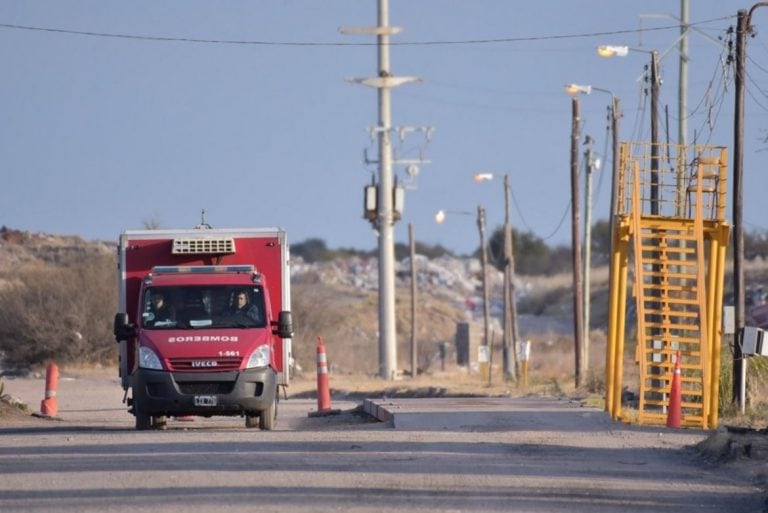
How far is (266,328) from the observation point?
66.4 feet

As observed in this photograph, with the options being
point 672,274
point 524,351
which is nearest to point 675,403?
point 672,274

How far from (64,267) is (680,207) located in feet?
112

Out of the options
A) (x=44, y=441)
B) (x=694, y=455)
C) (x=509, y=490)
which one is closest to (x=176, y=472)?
(x=509, y=490)

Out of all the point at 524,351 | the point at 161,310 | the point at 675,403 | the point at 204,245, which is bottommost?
the point at 524,351

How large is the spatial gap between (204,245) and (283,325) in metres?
1.90

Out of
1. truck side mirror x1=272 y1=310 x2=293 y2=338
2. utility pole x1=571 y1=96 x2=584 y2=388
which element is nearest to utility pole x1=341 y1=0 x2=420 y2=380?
utility pole x1=571 y1=96 x2=584 y2=388

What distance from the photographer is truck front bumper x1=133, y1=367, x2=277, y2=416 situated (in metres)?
19.5

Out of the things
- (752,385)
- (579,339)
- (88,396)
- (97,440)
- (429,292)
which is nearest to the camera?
(97,440)

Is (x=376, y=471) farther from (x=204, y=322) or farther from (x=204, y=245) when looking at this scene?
(x=204, y=245)

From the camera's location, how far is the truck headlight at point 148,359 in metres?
19.6

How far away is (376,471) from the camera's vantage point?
45.0 feet

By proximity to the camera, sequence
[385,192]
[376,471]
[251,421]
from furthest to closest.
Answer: [385,192]
[251,421]
[376,471]

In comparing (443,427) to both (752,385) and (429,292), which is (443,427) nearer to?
(752,385)

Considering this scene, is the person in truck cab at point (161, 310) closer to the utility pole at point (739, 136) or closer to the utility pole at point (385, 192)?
the utility pole at point (739, 136)
